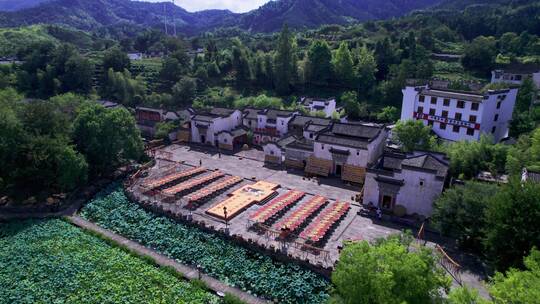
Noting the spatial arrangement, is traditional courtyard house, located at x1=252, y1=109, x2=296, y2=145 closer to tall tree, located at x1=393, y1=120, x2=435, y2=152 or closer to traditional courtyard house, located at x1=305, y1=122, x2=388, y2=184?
traditional courtyard house, located at x1=305, y1=122, x2=388, y2=184

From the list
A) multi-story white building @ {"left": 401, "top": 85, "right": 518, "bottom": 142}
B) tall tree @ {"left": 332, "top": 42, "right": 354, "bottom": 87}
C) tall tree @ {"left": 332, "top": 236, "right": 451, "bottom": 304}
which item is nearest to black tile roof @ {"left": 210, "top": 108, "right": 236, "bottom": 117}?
multi-story white building @ {"left": 401, "top": 85, "right": 518, "bottom": 142}

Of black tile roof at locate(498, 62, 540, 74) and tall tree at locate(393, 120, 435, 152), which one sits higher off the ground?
black tile roof at locate(498, 62, 540, 74)

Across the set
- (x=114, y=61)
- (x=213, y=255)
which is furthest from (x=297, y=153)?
Answer: (x=114, y=61)

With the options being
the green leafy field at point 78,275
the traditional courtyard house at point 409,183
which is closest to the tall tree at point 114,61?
the green leafy field at point 78,275

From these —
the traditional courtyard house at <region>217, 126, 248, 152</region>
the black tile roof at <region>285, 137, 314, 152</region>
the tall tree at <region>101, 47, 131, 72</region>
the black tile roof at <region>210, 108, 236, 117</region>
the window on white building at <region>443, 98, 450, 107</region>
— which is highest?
the tall tree at <region>101, 47, 131, 72</region>

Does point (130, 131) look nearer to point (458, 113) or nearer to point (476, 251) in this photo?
point (476, 251)

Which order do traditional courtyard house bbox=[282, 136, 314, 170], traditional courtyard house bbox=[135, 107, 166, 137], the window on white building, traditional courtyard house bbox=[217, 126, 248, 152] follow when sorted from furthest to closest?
traditional courtyard house bbox=[135, 107, 166, 137] → traditional courtyard house bbox=[217, 126, 248, 152] → the window on white building → traditional courtyard house bbox=[282, 136, 314, 170]

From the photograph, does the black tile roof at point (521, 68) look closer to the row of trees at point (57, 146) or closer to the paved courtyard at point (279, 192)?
the paved courtyard at point (279, 192)

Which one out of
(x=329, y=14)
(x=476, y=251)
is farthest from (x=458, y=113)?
(x=329, y=14)
